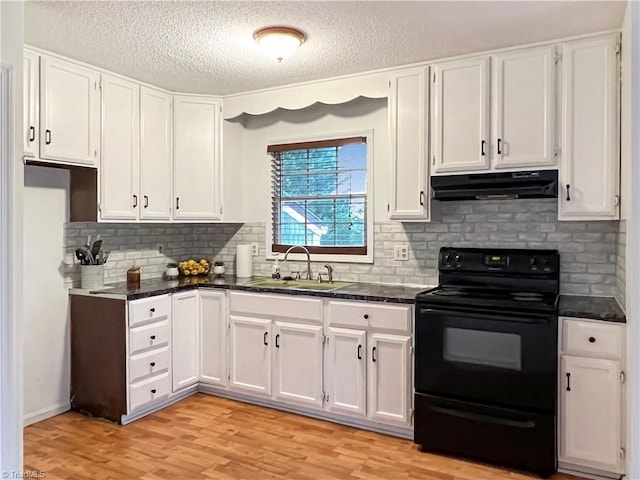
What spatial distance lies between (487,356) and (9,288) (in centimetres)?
237

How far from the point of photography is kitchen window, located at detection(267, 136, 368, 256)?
3844mm

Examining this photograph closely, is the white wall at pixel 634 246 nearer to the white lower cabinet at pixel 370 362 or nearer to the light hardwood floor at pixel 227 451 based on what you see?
the light hardwood floor at pixel 227 451

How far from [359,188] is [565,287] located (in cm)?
160

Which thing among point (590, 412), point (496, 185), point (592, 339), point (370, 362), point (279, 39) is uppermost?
point (279, 39)

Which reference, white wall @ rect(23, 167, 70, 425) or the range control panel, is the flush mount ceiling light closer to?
the range control panel

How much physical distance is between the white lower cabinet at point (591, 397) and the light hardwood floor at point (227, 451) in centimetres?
19

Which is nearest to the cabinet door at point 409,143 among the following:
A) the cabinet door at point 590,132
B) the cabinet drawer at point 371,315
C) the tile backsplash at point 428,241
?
the tile backsplash at point 428,241

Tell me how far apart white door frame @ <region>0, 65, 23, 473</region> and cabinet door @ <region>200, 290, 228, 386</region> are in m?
1.69

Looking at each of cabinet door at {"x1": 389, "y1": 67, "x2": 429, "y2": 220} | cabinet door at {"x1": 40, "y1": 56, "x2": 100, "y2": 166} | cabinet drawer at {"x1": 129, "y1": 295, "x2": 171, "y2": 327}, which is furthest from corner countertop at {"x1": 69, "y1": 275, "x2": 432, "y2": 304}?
cabinet door at {"x1": 40, "y1": 56, "x2": 100, "y2": 166}

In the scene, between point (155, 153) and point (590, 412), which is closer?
point (590, 412)

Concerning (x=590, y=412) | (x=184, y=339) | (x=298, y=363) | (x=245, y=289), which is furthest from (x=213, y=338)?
(x=590, y=412)

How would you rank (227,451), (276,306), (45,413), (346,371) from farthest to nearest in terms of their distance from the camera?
(276,306), (45,413), (346,371), (227,451)

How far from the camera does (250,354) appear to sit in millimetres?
3582

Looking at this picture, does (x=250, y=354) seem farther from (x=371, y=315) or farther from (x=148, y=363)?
(x=371, y=315)
